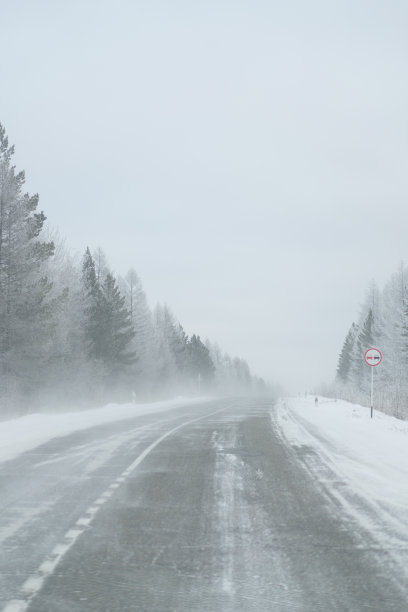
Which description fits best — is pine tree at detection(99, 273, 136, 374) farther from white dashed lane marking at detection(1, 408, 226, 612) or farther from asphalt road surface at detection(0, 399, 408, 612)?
white dashed lane marking at detection(1, 408, 226, 612)

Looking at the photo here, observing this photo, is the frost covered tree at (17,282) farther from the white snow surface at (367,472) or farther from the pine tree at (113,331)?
the pine tree at (113,331)

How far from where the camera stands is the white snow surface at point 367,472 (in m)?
6.36

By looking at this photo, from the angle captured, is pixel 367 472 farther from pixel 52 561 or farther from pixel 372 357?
pixel 372 357

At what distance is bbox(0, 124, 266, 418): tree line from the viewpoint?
27250mm

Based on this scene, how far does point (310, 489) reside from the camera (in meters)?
8.52

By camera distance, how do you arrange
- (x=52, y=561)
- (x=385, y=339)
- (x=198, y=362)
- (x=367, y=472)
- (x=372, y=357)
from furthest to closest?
(x=198, y=362) → (x=385, y=339) → (x=372, y=357) → (x=367, y=472) → (x=52, y=561)

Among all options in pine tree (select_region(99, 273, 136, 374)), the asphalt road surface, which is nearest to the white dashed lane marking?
the asphalt road surface

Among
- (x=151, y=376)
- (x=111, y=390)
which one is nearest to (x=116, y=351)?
(x=111, y=390)

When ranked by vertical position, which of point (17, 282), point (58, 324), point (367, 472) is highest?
point (17, 282)

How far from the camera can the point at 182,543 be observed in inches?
222

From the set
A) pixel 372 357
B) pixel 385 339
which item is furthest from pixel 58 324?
pixel 385 339

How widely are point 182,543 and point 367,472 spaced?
5.31 metres

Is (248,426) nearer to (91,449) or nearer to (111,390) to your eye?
(91,449)

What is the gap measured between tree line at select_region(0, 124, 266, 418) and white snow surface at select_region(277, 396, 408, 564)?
1351cm
